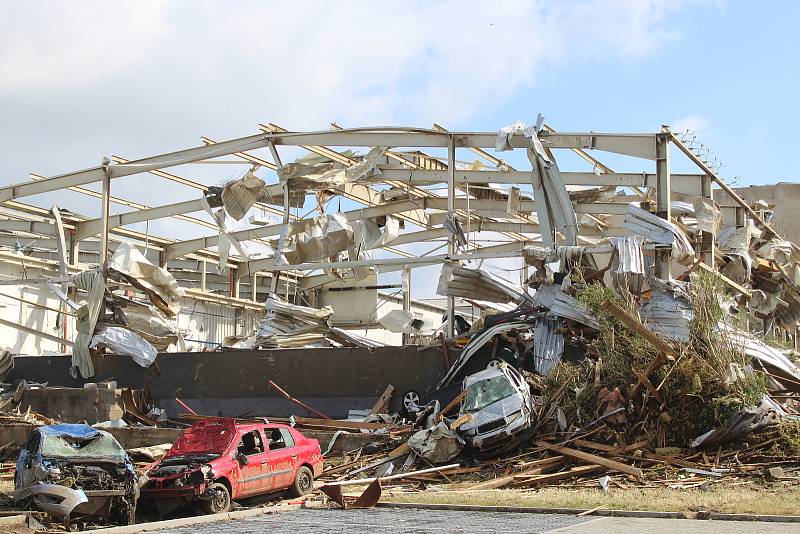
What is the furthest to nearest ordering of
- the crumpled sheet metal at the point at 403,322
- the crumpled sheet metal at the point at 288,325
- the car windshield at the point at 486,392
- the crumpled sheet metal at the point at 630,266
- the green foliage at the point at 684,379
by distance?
the crumpled sheet metal at the point at 403,322, the crumpled sheet metal at the point at 288,325, the crumpled sheet metal at the point at 630,266, the car windshield at the point at 486,392, the green foliage at the point at 684,379

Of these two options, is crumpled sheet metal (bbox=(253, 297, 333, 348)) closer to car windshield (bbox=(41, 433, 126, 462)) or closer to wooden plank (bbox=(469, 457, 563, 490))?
wooden plank (bbox=(469, 457, 563, 490))

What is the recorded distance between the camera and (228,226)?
29672 mm

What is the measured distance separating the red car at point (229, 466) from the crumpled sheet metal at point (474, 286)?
8.89m

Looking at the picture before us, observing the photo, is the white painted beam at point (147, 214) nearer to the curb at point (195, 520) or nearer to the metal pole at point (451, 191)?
the metal pole at point (451, 191)

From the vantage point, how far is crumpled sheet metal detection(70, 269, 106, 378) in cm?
2884

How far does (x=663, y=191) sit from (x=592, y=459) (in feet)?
27.0

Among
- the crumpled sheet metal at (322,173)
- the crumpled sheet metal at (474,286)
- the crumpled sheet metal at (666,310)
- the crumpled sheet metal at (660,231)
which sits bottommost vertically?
the crumpled sheet metal at (666,310)

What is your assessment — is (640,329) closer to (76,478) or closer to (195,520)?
(195,520)

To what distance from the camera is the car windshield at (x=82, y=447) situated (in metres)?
15.5

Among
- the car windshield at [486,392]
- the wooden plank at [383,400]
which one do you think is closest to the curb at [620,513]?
the car windshield at [486,392]

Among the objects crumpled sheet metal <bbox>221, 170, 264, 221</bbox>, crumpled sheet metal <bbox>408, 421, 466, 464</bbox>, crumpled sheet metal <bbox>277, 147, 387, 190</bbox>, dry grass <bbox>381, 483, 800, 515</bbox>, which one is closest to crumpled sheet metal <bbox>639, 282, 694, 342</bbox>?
crumpled sheet metal <bbox>408, 421, 466, 464</bbox>

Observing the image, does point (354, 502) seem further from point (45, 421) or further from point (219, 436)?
point (45, 421)

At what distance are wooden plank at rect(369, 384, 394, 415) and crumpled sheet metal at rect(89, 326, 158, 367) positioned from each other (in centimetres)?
738

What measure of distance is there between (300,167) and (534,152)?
6941mm
